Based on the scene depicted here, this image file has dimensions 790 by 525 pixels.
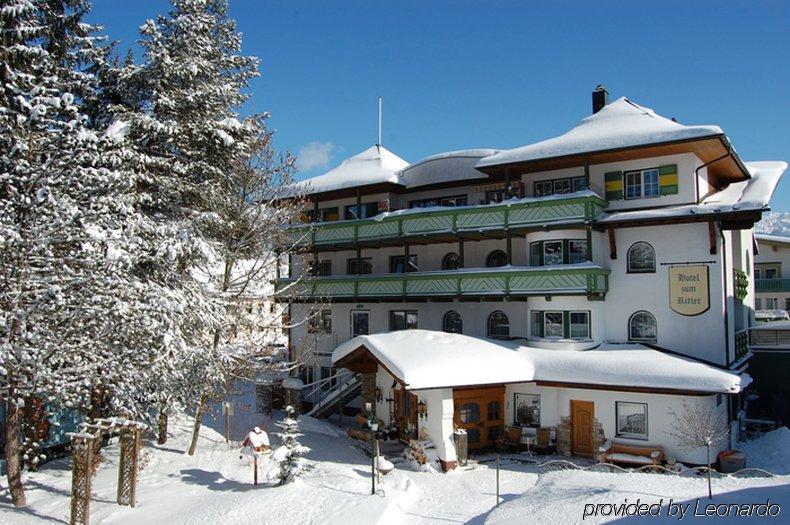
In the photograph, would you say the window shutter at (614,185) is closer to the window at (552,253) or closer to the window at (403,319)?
the window at (552,253)

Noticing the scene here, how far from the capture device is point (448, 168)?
29062 mm

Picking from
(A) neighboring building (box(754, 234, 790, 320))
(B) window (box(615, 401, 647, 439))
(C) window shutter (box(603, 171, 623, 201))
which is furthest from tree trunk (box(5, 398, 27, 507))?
(A) neighboring building (box(754, 234, 790, 320))

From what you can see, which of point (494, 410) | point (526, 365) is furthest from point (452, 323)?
point (526, 365)

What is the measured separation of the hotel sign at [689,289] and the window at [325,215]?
1750cm

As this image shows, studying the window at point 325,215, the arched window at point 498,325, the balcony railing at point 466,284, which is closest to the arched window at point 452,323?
the arched window at point 498,325

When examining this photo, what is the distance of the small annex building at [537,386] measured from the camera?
1950 centimetres

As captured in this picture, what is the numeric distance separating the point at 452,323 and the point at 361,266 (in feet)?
19.6

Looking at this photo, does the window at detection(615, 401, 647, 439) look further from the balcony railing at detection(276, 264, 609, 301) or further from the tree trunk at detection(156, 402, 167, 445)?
the tree trunk at detection(156, 402, 167, 445)

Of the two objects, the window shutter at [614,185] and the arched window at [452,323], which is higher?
the window shutter at [614,185]

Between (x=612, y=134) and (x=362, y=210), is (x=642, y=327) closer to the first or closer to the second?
(x=612, y=134)

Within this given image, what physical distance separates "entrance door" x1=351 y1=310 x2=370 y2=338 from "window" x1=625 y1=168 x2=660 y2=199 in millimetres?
13713

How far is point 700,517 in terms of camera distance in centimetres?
1038

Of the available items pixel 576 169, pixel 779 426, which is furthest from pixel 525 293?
pixel 779 426

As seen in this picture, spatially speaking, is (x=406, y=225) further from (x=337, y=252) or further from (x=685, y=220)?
(x=685, y=220)
